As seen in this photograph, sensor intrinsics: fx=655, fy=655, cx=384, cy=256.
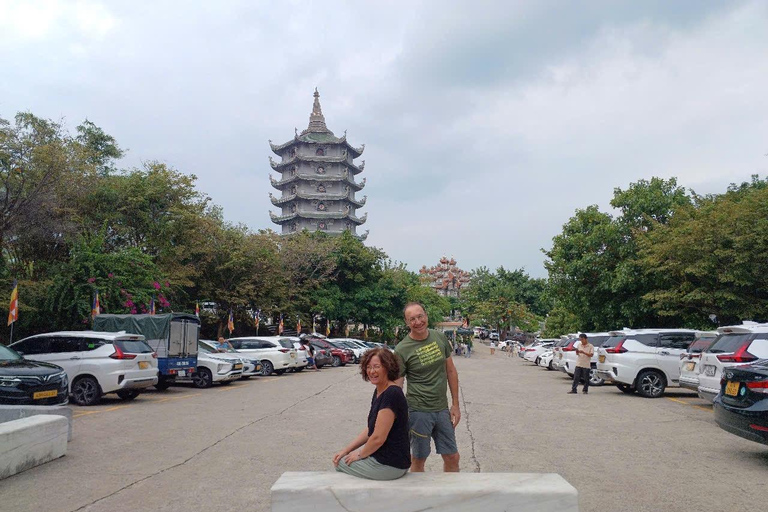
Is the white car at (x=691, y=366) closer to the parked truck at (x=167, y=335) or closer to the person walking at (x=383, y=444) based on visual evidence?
the person walking at (x=383, y=444)

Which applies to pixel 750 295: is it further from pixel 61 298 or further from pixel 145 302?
pixel 61 298

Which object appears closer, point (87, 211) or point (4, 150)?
point (4, 150)

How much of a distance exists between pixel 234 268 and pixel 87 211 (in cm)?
878

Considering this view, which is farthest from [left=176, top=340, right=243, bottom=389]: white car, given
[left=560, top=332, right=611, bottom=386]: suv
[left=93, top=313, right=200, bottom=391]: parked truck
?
[left=560, top=332, right=611, bottom=386]: suv

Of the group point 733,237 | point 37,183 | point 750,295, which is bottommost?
point 750,295

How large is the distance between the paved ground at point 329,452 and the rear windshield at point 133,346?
115 centimetres

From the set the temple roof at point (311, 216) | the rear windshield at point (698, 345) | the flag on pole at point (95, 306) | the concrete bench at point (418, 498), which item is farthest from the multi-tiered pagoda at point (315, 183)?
the concrete bench at point (418, 498)

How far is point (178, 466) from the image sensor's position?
7500 millimetres

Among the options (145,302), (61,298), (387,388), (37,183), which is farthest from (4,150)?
(387,388)

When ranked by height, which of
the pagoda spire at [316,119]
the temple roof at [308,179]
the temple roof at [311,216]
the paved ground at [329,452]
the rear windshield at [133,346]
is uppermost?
the pagoda spire at [316,119]

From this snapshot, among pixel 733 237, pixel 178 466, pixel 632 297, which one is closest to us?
pixel 178 466

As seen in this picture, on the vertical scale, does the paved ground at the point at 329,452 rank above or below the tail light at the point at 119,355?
below

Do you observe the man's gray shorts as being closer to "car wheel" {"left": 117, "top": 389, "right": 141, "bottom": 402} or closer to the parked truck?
"car wheel" {"left": 117, "top": 389, "right": 141, "bottom": 402}

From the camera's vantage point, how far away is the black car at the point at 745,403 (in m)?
7.21
